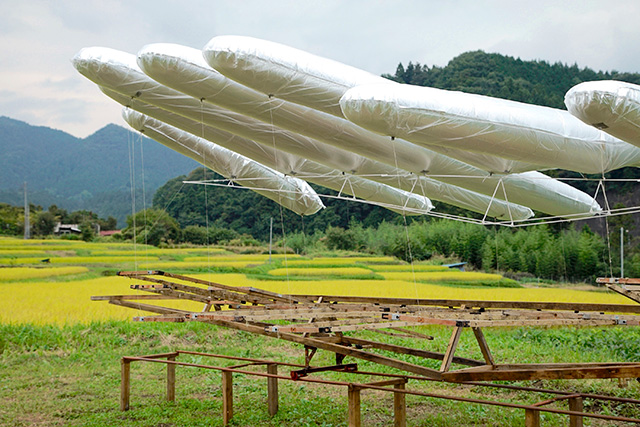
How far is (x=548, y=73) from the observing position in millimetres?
26641

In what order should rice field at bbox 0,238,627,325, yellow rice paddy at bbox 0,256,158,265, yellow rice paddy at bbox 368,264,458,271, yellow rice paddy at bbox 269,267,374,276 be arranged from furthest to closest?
yellow rice paddy at bbox 368,264,458,271 → yellow rice paddy at bbox 269,267,374,276 → yellow rice paddy at bbox 0,256,158,265 → rice field at bbox 0,238,627,325

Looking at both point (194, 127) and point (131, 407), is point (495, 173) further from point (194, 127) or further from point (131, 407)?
point (131, 407)

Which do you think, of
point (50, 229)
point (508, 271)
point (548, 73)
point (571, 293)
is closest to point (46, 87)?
point (50, 229)

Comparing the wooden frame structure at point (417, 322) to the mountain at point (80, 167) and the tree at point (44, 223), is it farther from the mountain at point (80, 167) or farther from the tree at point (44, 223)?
the mountain at point (80, 167)

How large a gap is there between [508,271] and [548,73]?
11950mm

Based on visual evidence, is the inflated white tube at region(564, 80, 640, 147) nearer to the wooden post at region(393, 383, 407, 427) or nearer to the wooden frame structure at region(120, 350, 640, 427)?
the wooden frame structure at region(120, 350, 640, 427)

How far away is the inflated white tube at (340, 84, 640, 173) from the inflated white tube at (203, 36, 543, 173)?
492 millimetres

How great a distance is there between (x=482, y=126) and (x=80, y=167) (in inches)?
1698

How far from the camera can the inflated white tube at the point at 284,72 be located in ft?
22.6

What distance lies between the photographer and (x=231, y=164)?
10961mm

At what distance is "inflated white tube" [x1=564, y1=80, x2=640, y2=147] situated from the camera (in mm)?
5578

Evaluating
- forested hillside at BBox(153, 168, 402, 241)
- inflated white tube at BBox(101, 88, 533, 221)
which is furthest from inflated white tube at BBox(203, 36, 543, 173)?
forested hillside at BBox(153, 168, 402, 241)

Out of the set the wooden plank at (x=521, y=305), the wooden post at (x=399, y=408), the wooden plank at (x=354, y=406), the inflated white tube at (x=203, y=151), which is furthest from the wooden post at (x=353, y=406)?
the inflated white tube at (x=203, y=151)

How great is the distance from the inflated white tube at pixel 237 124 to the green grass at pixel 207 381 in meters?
2.75
